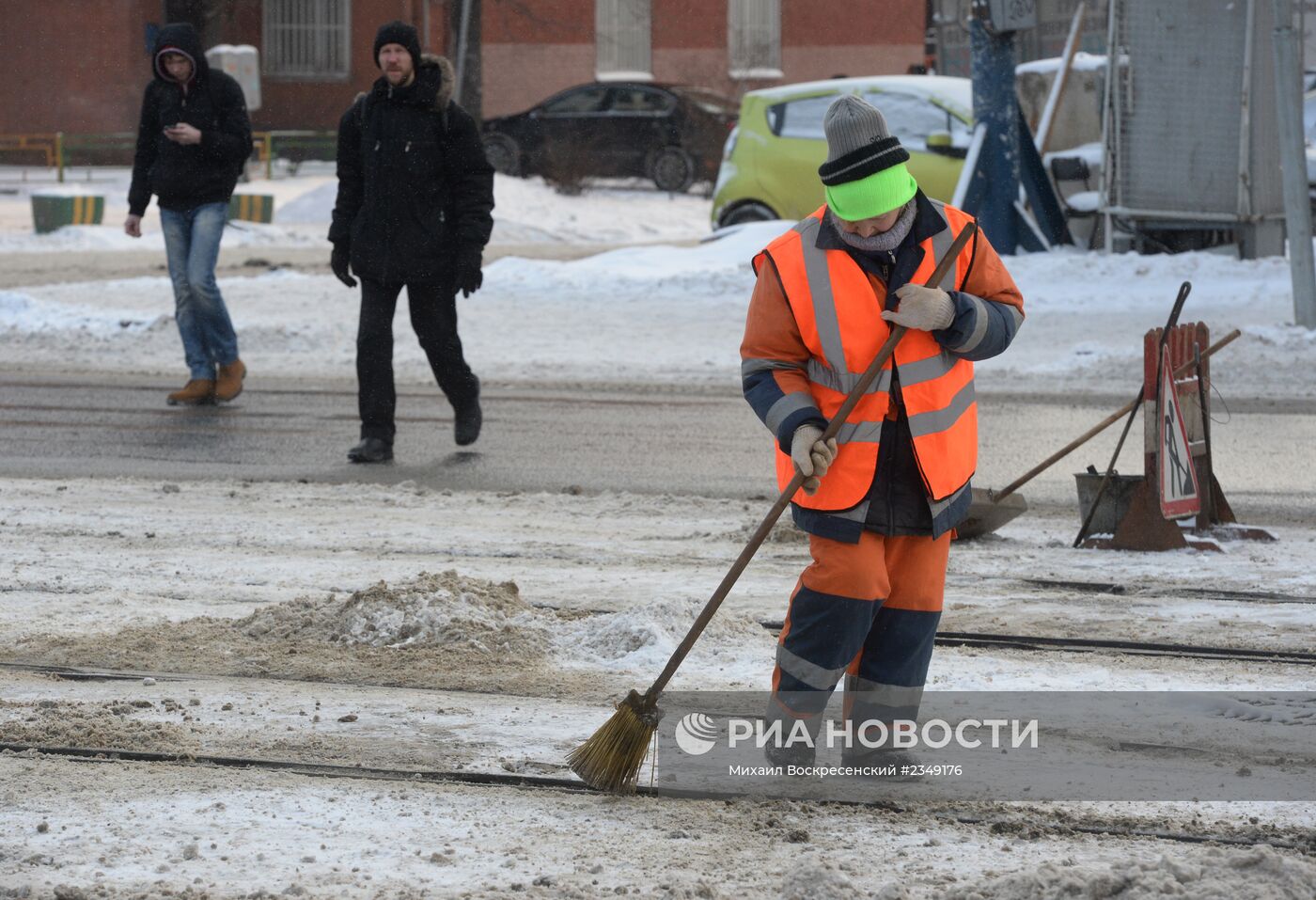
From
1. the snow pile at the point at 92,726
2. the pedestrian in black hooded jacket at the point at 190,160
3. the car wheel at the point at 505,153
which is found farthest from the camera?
the car wheel at the point at 505,153

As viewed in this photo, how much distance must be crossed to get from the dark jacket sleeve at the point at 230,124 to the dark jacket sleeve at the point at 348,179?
1.47 meters

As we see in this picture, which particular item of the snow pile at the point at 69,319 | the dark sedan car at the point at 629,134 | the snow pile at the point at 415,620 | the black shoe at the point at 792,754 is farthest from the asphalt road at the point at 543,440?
the dark sedan car at the point at 629,134

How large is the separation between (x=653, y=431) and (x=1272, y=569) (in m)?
3.78

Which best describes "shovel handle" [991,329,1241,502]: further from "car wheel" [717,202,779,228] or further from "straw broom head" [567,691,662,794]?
"car wheel" [717,202,779,228]

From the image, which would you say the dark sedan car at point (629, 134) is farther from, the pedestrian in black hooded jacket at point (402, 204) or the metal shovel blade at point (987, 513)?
the metal shovel blade at point (987, 513)

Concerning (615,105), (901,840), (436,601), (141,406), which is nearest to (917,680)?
(901,840)

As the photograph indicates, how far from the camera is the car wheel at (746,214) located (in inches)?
642

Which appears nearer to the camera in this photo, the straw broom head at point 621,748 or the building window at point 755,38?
the straw broom head at point 621,748

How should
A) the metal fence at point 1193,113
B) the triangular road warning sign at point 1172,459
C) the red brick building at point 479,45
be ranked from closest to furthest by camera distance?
the triangular road warning sign at point 1172,459 < the metal fence at point 1193,113 < the red brick building at point 479,45

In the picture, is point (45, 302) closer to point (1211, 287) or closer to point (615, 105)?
point (1211, 287)

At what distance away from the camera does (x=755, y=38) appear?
36.7 metres

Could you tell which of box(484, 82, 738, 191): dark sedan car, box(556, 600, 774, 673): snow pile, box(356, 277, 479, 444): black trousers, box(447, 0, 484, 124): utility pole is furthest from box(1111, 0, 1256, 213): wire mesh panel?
box(447, 0, 484, 124): utility pole

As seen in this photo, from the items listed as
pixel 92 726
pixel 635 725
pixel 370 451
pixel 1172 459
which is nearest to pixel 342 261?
pixel 370 451

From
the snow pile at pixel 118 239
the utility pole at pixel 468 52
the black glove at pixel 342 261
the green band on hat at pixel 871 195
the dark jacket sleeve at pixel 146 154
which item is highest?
the utility pole at pixel 468 52
